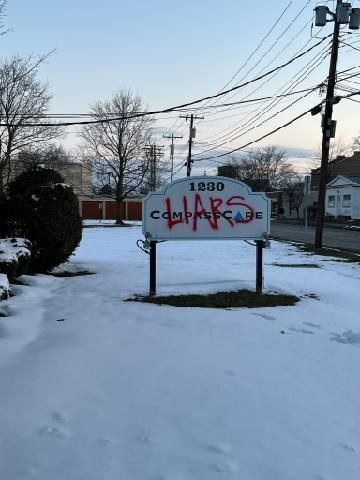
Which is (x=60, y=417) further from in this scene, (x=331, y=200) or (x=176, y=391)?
(x=331, y=200)

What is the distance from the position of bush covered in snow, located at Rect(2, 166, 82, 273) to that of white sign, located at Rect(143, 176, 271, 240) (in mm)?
2726

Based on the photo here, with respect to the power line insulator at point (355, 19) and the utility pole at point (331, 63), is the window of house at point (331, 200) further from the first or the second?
the power line insulator at point (355, 19)

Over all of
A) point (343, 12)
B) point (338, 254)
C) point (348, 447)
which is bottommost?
point (338, 254)

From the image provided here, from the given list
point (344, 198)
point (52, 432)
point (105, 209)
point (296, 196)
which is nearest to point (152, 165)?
point (105, 209)

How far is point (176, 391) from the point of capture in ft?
15.1

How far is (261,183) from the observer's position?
347 ft

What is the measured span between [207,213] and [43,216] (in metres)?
3.58

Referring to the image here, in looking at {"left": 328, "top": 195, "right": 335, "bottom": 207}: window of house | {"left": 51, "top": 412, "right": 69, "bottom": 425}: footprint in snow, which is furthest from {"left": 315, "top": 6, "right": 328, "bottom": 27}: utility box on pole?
{"left": 328, "top": 195, "right": 335, "bottom": 207}: window of house

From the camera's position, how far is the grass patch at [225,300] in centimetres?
834

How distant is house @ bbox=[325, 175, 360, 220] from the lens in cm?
6309

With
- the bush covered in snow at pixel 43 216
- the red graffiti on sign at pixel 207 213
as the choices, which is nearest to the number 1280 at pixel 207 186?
the red graffiti on sign at pixel 207 213

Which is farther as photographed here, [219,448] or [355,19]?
[355,19]

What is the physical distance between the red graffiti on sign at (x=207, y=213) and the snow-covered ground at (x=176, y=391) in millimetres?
1812

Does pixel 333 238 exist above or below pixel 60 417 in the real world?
below
